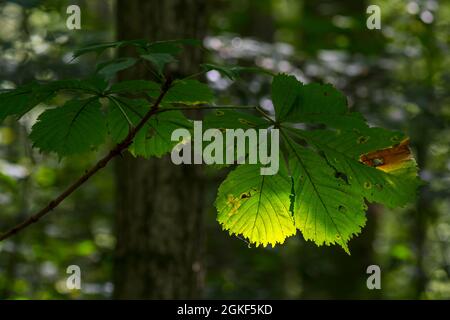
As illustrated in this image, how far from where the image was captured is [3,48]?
10.4 feet

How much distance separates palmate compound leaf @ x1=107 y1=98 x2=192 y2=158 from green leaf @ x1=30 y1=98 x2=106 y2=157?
3 centimetres

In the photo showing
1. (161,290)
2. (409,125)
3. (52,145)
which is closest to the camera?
(52,145)

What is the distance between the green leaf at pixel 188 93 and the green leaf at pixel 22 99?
0.19 meters

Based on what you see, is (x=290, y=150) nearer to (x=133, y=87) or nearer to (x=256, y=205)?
(x=256, y=205)

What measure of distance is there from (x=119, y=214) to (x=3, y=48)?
3.97ft

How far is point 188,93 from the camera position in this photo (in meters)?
1.05

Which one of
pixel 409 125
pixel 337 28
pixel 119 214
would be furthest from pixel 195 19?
pixel 337 28

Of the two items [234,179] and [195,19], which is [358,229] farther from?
[195,19]

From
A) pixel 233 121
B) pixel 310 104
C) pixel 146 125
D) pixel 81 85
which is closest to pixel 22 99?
pixel 81 85

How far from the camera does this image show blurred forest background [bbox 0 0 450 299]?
2.48 m

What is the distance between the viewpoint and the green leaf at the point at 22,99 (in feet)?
3.08

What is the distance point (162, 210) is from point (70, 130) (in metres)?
1.45

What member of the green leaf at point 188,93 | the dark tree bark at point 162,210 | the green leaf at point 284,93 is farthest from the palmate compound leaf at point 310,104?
the dark tree bark at point 162,210
